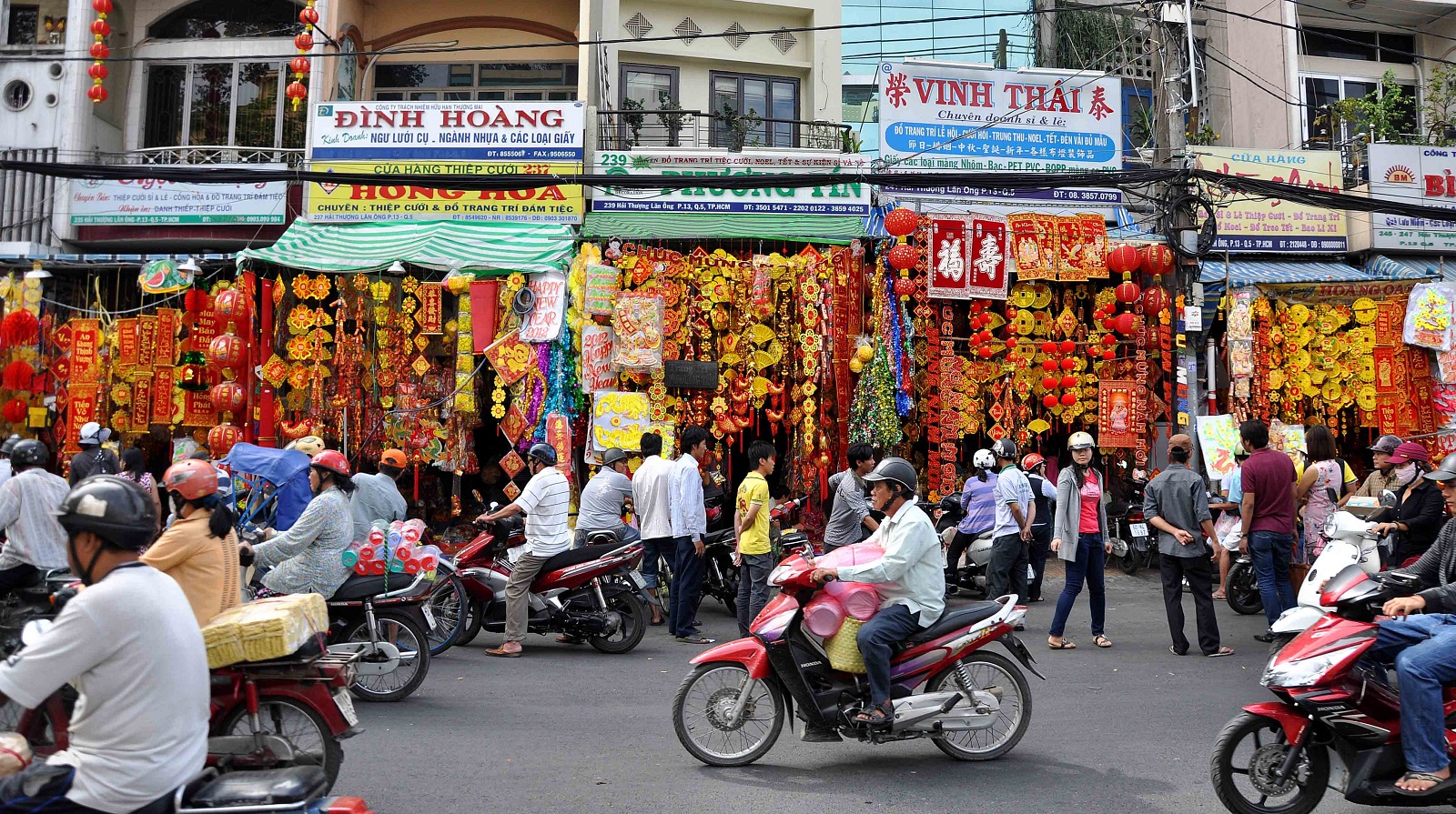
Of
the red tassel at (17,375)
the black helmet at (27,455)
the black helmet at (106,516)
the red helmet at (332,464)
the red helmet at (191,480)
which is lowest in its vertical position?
the black helmet at (106,516)

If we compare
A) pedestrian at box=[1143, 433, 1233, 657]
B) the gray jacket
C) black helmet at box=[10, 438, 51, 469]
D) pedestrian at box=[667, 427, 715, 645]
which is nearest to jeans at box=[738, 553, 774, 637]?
pedestrian at box=[667, 427, 715, 645]

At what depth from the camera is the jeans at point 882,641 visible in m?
5.38

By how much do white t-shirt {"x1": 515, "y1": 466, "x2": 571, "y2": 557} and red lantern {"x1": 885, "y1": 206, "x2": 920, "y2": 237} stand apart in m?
5.79

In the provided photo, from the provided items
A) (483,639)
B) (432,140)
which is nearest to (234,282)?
(432,140)

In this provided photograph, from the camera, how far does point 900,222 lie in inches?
507

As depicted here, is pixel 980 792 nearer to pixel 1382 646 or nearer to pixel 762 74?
pixel 1382 646

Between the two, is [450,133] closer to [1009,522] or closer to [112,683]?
[1009,522]

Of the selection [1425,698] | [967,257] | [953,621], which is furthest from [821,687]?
[967,257]

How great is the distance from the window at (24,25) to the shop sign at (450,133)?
5.96 meters

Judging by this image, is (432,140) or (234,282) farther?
(432,140)

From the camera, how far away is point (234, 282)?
12.5 m

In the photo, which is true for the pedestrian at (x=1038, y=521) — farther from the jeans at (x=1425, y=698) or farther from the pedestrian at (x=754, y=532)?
the jeans at (x=1425, y=698)

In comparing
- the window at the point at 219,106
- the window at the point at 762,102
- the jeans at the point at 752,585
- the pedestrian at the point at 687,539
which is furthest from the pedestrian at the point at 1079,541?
the window at the point at 219,106

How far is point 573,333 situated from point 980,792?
26.5 ft
